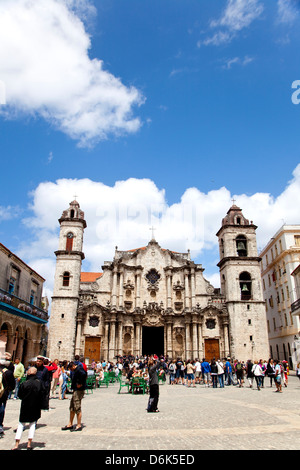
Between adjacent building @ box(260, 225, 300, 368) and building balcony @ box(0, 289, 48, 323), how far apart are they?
79.5ft

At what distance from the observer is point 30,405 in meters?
6.91

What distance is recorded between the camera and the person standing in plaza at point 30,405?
6812 millimetres

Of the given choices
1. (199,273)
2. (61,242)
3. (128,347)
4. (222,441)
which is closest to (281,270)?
(199,273)

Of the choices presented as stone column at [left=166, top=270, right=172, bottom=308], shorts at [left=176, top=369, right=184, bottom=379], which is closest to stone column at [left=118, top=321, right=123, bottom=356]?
stone column at [left=166, top=270, right=172, bottom=308]

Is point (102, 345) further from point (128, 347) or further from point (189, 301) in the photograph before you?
point (189, 301)

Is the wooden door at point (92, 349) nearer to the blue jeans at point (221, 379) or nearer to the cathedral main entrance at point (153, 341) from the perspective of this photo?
the cathedral main entrance at point (153, 341)

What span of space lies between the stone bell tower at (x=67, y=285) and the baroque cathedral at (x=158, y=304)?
0.29 ft

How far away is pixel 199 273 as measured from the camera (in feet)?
126

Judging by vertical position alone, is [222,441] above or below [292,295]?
below

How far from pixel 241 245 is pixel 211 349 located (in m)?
11.4

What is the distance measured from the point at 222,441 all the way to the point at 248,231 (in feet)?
109

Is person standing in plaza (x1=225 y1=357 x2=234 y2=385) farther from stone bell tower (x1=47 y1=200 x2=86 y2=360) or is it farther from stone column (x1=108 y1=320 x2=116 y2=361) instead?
stone bell tower (x1=47 y1=200 x2=86 y2=360)

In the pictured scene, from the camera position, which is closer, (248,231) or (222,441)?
(222,441)

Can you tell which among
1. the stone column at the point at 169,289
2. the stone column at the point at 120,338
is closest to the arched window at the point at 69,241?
the stone column at the point at 120,338
